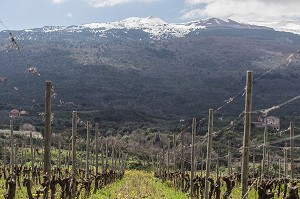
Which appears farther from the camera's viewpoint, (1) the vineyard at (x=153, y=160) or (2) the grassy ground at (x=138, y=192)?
(2) the grassy ground at (x=138, y=192)

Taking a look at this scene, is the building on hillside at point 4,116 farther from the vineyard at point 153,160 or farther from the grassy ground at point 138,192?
the grassy ground at point 138,192

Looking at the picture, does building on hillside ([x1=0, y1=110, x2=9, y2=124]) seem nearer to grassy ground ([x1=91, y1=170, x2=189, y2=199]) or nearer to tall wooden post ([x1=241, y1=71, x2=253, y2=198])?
grassy ground ([x1=91, y1=170, x2=189, y2=199])

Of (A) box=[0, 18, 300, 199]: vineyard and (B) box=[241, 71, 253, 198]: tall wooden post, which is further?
(A) box=[0, 18, 300, 199]: vineyard

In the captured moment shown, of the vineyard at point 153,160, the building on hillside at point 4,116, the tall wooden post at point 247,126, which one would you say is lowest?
the building on hillside at point 4,116

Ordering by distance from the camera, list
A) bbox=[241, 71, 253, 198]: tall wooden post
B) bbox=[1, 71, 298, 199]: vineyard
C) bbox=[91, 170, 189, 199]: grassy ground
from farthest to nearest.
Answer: bbox=[91, 170, 189, 199]: grassy ground, bbox=[1, 71, 298, 199]: vineyard, bbox=[241, 71, 253, 198]: tall wooden post

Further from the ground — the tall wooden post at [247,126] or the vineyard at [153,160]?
the tall wooden post at [247,126]

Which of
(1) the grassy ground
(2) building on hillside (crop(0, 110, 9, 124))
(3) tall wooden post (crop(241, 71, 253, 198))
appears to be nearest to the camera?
(3) tall wooden post (crop(241, 71, 253, 198))

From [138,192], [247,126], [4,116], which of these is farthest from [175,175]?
[4,116]

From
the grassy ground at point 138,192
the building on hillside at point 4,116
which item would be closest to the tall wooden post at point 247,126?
the grassy ground at point 138,192

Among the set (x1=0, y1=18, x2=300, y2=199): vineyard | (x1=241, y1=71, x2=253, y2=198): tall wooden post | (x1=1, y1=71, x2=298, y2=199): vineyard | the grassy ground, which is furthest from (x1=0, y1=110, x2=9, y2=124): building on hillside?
(x1=241, y1=71, x2=253, y2=198): tall wooden post

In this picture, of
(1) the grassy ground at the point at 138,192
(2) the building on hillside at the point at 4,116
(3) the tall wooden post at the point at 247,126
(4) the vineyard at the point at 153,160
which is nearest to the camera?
(3) the tall wooden post at the point at 247,126

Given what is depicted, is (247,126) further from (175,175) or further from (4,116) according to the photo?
(4,116)

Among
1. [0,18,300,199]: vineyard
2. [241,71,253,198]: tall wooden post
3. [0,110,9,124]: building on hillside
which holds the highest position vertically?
[241,71,253,198]: tall wooden post

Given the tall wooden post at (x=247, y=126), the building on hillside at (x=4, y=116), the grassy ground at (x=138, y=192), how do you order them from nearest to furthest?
the tall wooden post at (x=247, y=126), the grassy ground at (x=138, y=192), the building on hillside at (x=4, y=116)
